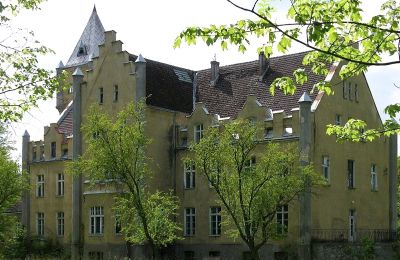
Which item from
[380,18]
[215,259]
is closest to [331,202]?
[215,259]

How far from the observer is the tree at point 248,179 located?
31.0 m

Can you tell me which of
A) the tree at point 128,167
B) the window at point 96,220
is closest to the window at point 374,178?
the tree at point 128,167

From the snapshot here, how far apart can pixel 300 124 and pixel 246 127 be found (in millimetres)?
5261

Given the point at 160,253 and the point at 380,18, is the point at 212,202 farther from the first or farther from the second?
the point at 380,18

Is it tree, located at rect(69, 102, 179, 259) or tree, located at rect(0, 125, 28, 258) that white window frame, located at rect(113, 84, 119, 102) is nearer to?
tree, located at rect(0, 125, 28, 258)

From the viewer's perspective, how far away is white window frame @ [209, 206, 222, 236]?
132ft

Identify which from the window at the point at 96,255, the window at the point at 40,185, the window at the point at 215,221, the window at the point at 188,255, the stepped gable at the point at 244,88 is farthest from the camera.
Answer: the window at the point at 40,185

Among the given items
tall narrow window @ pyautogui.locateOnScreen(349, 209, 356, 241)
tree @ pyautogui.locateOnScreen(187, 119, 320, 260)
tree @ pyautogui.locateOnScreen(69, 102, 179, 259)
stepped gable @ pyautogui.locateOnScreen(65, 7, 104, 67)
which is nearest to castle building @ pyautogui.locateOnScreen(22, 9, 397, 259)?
tall narrow window @ pyautogui.locateOnScreen(349, 209, 356, 241)

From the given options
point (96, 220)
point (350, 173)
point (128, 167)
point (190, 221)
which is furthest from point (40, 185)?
point (350, 173)

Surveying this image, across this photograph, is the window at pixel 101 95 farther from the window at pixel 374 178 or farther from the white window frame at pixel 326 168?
the window at pixel 374 178

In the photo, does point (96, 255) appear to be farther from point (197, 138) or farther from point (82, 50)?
point (82, 50)

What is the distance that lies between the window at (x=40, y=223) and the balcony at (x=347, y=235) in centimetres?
2003

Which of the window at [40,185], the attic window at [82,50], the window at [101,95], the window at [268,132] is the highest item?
the attic window at [82,50]

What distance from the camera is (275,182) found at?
3114 centimetres
